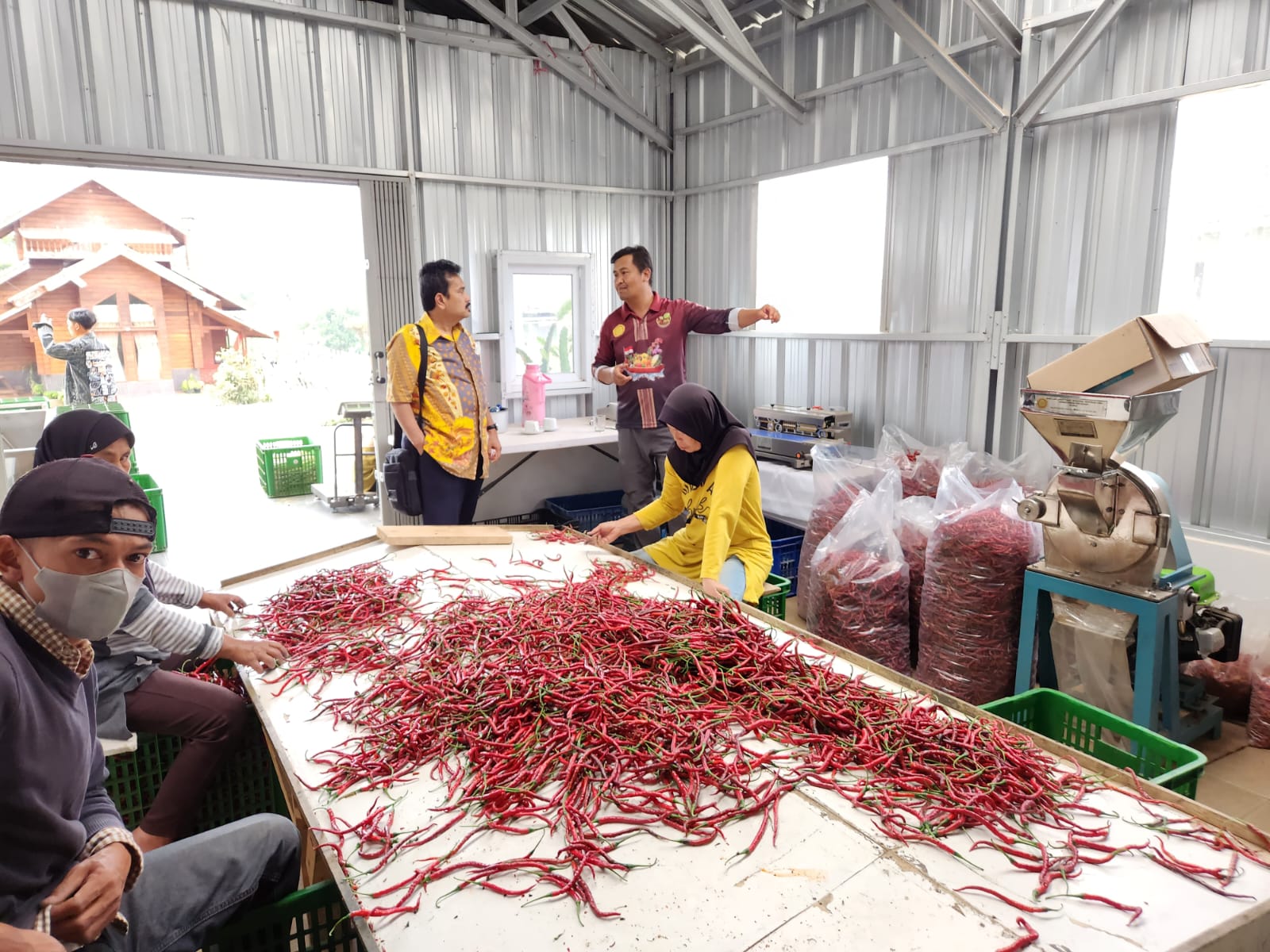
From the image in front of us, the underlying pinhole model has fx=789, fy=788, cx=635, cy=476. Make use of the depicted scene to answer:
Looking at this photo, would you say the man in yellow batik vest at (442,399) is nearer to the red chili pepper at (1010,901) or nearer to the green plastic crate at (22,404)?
the red chili pepper at (1010,901)

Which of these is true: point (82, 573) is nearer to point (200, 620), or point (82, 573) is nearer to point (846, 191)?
point (200, 620)

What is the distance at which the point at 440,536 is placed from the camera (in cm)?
316

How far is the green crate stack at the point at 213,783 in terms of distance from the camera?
213 cm

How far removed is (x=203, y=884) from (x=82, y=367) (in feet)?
20.2

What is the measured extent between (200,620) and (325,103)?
157 inches

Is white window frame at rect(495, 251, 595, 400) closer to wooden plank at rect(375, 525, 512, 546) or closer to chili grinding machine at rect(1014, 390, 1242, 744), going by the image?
wooden plank at rect(375, 525, 512, 546)

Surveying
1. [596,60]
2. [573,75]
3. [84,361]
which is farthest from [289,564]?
[84,361]

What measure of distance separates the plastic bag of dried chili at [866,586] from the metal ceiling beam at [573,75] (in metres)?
3.95

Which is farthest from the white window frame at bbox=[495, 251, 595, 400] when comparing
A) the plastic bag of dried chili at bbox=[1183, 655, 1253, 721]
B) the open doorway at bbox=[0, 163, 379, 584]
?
the open doorway at bbox=[0, 163, 379, 584]

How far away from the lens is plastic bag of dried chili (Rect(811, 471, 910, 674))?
3346 mm

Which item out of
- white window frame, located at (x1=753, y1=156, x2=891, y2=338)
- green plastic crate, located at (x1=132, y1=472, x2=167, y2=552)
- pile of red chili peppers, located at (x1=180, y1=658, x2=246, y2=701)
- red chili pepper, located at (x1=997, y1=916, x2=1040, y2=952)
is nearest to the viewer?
red chili pepper, located at (x1=997, y1=916, x2=1040, y2=952)

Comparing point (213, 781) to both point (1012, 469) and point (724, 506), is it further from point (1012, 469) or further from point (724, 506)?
point (1012, 469)

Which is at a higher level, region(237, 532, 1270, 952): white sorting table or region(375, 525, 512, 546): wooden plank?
region(375, 525, 512, 546): wooden plank

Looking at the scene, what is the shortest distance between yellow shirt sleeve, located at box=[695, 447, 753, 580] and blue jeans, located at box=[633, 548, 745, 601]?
3 centimetres
